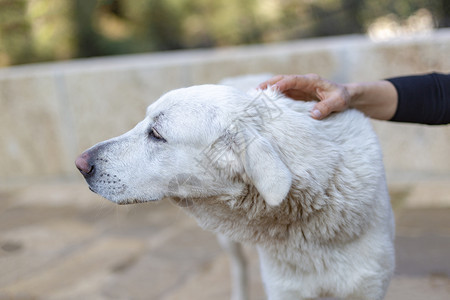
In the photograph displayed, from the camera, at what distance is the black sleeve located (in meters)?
2.25

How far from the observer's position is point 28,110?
528 cm

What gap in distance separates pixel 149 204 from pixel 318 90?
9.46 feet

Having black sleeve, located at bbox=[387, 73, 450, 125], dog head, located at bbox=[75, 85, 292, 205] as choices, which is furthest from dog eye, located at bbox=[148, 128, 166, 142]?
black sleeve, located at bbox=[387, 73, 450, 125]

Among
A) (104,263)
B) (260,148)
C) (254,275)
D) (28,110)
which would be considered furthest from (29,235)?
(260,148)

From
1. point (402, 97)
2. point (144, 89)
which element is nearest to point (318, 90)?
point (402, 97)

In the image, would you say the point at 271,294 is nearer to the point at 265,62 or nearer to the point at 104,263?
the point at 104,263

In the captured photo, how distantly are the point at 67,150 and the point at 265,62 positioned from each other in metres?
2.35

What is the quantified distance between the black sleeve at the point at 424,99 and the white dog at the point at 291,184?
392mm

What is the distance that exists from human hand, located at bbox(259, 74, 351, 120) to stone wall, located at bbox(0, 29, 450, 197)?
2307 mm

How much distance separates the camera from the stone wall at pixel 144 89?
4.19 meters

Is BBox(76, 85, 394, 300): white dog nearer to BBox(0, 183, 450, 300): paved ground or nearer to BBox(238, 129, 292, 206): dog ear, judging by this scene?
BBox(238, 129, 292, 206): dog ear

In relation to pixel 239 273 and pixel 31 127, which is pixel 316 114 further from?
pixel 31 127

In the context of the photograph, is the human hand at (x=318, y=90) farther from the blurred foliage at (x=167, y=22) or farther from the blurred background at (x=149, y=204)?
the blurred foliage at (x=167, y=22)

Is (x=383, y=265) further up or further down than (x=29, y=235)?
further up
